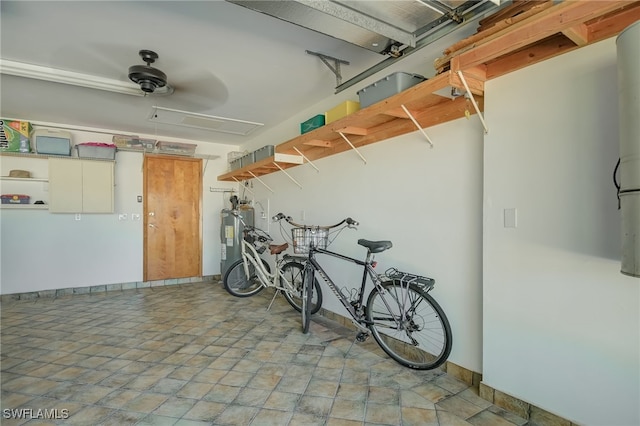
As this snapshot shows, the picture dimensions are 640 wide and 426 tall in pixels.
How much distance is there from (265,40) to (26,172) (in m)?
4.40

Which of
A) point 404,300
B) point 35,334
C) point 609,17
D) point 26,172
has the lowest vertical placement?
point 35,334

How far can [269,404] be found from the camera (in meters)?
1.94

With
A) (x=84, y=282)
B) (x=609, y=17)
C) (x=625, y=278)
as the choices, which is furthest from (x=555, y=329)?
(x=84, y=282)

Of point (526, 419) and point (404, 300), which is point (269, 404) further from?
point (526, 419)

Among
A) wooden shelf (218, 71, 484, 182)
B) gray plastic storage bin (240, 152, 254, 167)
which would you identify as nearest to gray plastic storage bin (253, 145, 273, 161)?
gray plastic storage bin (240, 152, 254, 167)

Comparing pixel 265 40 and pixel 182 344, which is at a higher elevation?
pixel 265 40

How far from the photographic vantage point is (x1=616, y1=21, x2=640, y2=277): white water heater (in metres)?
1.17

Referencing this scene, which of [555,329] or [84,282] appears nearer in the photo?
[555,329]

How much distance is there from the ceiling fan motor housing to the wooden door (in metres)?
3.01

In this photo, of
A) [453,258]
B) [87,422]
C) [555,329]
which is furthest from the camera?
[453,258]

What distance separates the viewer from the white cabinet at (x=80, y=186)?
178 inches

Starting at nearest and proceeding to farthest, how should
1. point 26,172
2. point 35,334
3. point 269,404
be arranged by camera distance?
point 269,404, point 35,334, point 26,172

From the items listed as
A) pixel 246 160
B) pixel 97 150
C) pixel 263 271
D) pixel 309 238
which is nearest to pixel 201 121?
pixel 246 160

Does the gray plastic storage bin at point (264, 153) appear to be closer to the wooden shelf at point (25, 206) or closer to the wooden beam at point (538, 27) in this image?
the wooden beam at point (538, 27)
